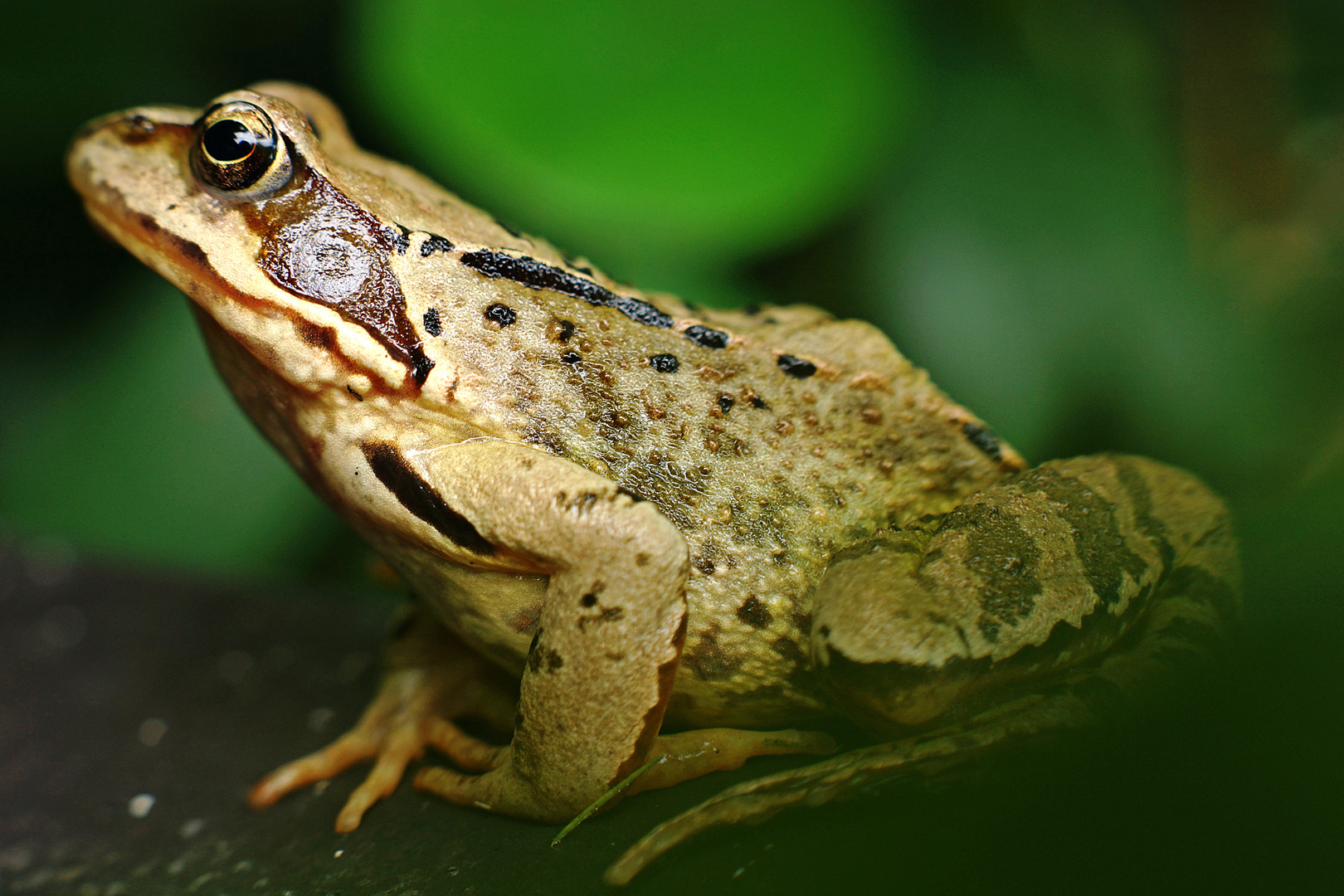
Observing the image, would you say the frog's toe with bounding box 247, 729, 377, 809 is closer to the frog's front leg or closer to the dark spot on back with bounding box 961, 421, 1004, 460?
the frog's front leg

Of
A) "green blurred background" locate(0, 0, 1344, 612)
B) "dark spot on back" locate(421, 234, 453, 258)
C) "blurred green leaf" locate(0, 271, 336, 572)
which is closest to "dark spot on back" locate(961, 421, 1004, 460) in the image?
"green blurred background" locate(0, 0, 1344, 612)

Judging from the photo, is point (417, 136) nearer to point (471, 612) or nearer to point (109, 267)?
point (109, 267)

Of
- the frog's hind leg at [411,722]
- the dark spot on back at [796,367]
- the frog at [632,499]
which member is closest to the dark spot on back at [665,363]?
the frog at [632,499]

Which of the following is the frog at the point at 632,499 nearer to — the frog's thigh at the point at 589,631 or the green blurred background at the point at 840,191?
the frog's thigh at the point at 589,631

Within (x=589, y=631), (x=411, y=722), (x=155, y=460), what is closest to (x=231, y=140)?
(x=589, y=631)

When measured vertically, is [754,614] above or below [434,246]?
below

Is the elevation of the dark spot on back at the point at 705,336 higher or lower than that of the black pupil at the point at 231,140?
lower

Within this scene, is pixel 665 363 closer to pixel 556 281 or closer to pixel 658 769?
pixel 556 281
